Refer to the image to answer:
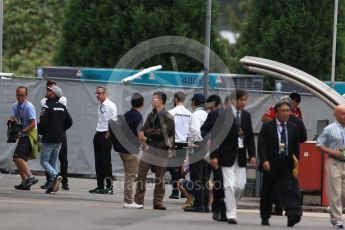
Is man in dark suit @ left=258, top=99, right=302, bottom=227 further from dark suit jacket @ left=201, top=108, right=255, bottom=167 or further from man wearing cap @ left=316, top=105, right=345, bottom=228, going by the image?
man wearing cap @ left=316, top=105, right=345, bottom=228

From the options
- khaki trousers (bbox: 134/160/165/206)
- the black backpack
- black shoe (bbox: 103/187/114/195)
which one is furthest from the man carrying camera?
khaki trousers (bbox: 134/160/165/206)

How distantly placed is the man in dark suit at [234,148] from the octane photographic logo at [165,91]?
0.12 ft

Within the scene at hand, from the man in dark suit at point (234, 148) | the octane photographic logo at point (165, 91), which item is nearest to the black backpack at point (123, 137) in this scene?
the octane photographic logo at point (165, 91)

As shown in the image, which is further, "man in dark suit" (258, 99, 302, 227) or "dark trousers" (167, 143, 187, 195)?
"dark trousers" (167, 143, 187, 195)

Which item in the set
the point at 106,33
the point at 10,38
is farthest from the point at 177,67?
the point at 10,38

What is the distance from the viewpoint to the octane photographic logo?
63.3ft

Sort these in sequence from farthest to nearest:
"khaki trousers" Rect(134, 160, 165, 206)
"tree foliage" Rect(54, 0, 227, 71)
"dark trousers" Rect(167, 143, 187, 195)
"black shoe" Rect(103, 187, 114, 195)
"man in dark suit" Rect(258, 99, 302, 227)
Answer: "tree foliage" Rect(54, 0, 227, 71) → "black shoe" Rect(103, 187, 114, 195) → "dark trousers" Rect(167, 143, 187, 195) → "khaki trousers" Rect(134, 160, 165, 206) → "man in dark suit" Rect(258, 99, 302, 227)

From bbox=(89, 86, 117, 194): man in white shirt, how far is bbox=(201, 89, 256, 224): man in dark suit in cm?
514

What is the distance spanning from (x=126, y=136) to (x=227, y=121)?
2.89 metres

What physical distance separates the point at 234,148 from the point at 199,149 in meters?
2.59

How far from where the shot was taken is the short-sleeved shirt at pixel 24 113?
73.8 feet

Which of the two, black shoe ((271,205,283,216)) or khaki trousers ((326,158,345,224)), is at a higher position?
khaki trousers ((326,158,345,224))

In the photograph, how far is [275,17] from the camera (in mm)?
39625

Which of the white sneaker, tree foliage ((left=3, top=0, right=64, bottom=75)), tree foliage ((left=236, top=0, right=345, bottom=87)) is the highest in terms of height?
tree foliage ((left=3, top=0, right=64, bottom=75))
